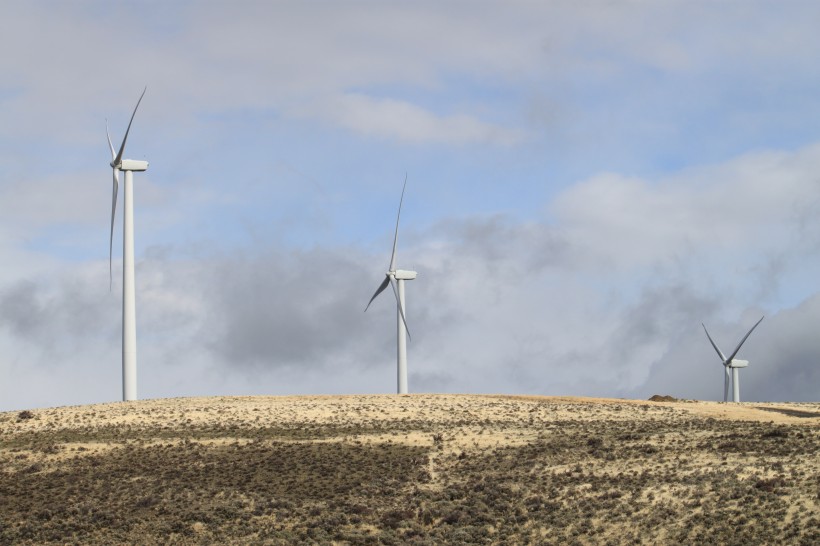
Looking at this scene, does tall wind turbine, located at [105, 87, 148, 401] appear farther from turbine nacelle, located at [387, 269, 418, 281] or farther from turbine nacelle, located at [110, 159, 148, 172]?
turbine nacelle, located at [387, 269, 418, 281]

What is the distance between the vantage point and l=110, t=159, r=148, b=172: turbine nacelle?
351 feet

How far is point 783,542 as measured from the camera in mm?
57594

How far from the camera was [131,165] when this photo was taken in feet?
351

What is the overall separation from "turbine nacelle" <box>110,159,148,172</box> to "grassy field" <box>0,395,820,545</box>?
22.1 metres

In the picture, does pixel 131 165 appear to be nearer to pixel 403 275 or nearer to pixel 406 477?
pixel 403 275

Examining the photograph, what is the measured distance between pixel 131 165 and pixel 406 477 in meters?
46.6

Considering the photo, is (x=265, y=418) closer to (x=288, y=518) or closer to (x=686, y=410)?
(x=288, y=518)

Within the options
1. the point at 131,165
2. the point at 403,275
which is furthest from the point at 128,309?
the point at 403,275

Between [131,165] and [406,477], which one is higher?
[131,165]

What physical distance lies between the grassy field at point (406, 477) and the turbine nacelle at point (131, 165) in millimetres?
22070

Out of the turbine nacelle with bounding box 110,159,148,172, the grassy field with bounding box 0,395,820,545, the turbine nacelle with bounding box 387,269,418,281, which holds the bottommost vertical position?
the grassy field with bounding box 0,395,820,545

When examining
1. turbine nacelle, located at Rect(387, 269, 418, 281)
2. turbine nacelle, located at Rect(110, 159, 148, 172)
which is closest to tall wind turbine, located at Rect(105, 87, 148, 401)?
turbine nacelle, located at Rect(110, 159, 148, 172)

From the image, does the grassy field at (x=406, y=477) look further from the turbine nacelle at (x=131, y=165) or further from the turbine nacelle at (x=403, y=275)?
the turbine nacelle at (x=403, y=275)

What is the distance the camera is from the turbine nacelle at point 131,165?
4208 inches
